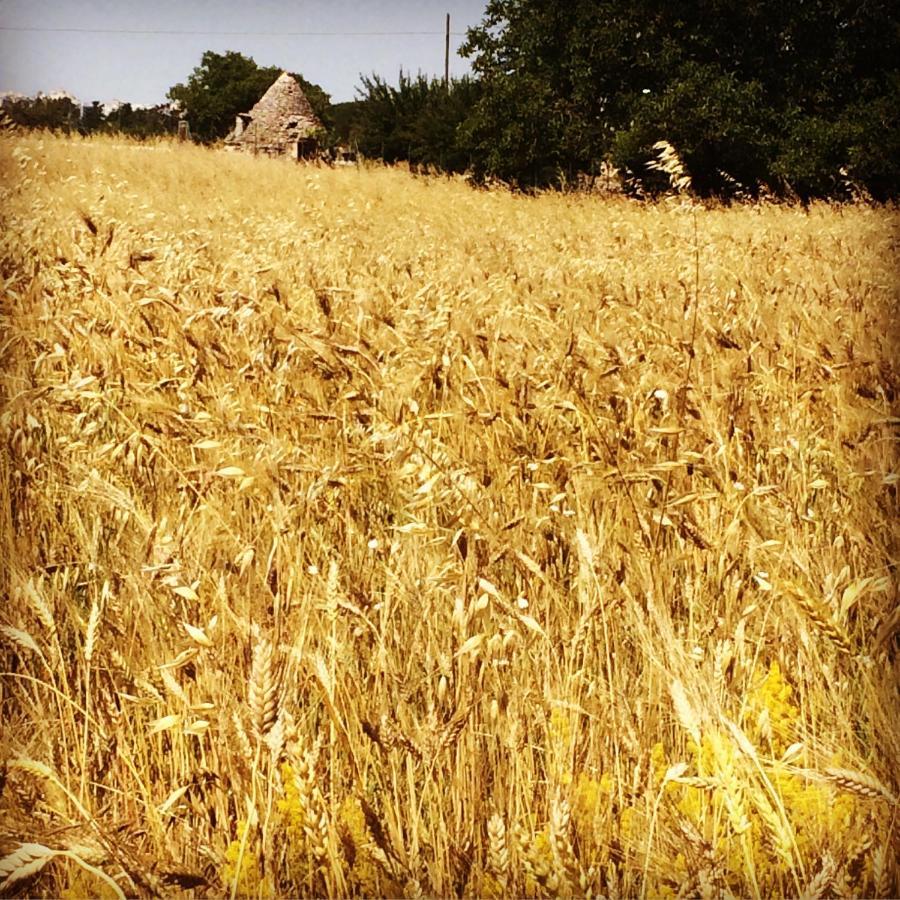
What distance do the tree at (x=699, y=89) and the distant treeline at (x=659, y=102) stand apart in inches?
0.7

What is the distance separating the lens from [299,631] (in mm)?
1241

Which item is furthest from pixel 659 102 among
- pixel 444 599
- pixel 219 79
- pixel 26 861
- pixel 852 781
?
pixel 26 861

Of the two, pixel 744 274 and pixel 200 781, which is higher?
pixel 744 274

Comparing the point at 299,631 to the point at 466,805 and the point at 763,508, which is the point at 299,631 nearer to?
the point at 466,805

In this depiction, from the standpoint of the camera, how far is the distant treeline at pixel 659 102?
14.1 ft

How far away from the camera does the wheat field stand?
99 cm

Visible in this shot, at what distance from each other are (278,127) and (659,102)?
4.76 metres

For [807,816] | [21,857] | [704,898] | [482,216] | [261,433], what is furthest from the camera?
[482,216]

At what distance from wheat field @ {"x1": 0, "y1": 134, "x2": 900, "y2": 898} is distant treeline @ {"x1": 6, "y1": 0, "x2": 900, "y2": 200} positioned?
1217 mm

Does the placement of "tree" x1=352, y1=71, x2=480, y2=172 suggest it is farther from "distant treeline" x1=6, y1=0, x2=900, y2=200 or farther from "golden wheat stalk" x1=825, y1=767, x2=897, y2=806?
"golden wheat stalk" x1=825, y1=767, x2=897, y2=806

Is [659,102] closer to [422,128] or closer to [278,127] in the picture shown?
[422,128]

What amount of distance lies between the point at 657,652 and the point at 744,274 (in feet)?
9.03

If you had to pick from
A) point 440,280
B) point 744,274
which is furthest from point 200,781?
point 744,274

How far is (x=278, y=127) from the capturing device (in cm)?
571
